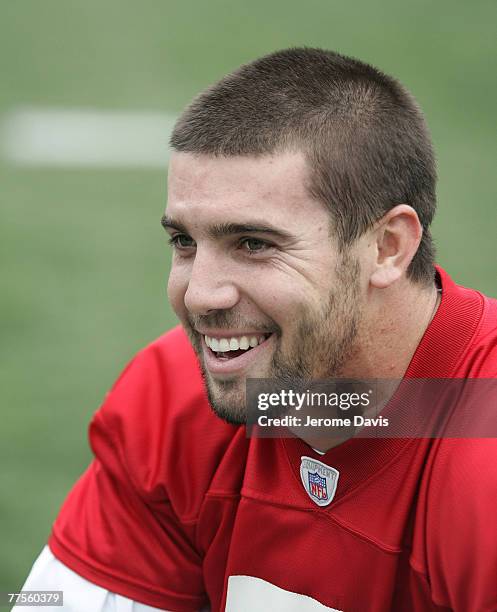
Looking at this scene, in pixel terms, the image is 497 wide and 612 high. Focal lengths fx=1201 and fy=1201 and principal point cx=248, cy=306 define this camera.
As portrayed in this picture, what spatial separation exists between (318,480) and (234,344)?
1.28ft

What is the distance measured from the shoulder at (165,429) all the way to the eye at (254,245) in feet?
1.79

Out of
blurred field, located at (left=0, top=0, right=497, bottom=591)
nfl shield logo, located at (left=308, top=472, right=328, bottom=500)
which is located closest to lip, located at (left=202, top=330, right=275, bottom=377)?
nfl shield logo, located at (left=308, top=472, right=328, bottom=500)

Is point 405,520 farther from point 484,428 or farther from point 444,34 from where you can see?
point 444,34

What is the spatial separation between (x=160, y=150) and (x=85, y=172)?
21.7 inches

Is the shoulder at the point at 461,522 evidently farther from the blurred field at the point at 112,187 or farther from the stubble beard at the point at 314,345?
the blurred field at the point at 112,187

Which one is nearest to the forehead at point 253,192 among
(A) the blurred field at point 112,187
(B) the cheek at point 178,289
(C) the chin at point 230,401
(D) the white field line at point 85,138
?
(B) the cheek at point 178,289

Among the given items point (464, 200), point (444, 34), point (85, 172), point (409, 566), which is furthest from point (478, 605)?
point (444, 34)

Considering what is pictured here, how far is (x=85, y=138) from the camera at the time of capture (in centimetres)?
834

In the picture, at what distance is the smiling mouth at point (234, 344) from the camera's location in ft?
9.04

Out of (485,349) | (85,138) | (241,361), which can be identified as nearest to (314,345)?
(241,361)

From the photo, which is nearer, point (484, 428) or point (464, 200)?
point (484, 428)

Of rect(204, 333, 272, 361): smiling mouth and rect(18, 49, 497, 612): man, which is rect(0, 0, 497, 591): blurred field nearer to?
rect(18, 49, 497, 612): man

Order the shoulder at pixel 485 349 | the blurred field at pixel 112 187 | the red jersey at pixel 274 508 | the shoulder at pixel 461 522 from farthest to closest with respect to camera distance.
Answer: the blurred field at pixel 112 187 → the shoulder at pixel 485 349 → the red jersey at pixel 274 508 → the shoulder at pixel 461 522

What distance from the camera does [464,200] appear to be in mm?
7523
